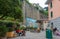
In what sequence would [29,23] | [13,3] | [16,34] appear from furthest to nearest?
[29,23]
[16,34]
[13,3]

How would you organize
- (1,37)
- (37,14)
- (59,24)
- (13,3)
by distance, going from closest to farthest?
(13,3) → (1,37) → (59,24) → (37,14)

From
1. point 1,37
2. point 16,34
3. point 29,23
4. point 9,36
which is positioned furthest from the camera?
point 29,23

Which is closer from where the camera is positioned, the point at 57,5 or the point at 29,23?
the point at 57,5

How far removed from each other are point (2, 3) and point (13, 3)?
171 centimetres

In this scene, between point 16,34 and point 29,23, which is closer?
point 16,34

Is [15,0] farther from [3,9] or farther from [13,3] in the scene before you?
[3,9]

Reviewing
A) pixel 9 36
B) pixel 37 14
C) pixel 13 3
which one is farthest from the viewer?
pixel 37 14

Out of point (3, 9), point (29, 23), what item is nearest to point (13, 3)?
point (3, 9)

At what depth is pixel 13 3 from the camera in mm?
15562

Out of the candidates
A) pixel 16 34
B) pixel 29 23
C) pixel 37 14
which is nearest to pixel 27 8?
pixel 29 23

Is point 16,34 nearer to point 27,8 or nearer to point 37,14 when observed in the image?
point 27,8

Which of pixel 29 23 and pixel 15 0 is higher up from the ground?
pixel 15 0

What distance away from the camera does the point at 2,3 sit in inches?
551

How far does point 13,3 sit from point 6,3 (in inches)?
57.8
